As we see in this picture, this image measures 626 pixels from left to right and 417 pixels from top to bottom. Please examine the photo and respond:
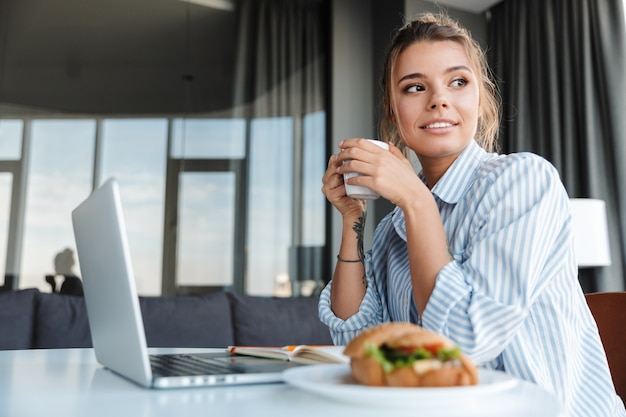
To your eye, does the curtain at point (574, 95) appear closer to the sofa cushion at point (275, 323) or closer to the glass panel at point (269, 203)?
the glass panel at point (269, 203)

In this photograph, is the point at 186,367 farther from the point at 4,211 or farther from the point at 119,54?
the point at 119,54

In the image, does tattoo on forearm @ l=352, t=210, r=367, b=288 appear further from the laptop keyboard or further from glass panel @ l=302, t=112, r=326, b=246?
glass panel @ l=302, t=112, r=326, b=246

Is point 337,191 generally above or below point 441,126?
below

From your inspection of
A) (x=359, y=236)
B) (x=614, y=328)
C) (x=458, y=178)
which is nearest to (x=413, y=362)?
(x=458, y=178)

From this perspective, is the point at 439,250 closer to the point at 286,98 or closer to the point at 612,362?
the point at 612,362

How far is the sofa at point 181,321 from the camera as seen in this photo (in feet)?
6.79

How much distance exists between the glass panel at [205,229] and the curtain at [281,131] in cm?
13

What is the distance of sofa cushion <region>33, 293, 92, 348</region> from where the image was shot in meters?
2.07

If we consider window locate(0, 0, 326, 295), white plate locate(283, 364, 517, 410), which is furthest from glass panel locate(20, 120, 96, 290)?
white plate locate(283, 364, 517, 410)

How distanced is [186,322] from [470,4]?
2.77m

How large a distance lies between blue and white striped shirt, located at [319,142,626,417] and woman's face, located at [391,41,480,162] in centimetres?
4

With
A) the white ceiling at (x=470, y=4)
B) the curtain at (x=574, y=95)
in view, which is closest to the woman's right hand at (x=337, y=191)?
the curtain at (x=574, y=95)

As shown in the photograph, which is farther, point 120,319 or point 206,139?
point 206,139

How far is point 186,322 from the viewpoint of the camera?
7.37ft
